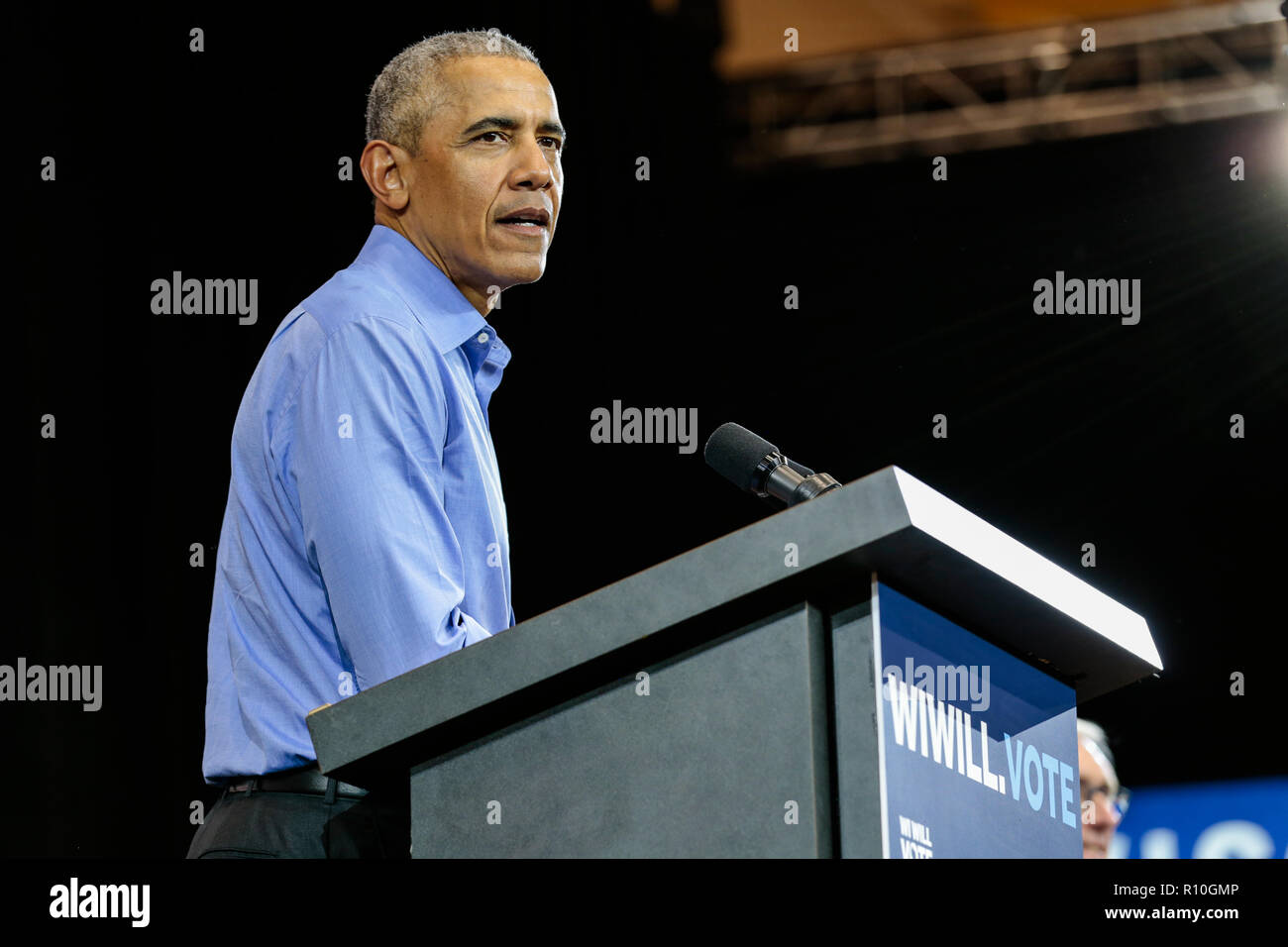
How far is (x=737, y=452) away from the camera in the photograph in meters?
1.62

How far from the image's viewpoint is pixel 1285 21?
527 cm

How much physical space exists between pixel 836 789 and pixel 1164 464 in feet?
14.9

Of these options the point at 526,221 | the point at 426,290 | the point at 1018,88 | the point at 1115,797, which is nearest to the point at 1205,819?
the point at 1115,797

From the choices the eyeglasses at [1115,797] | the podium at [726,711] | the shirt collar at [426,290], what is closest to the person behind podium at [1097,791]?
the eyeglasses at [1115,797]

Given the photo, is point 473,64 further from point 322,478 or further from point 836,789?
point 836,789

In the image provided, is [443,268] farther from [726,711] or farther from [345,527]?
[726,711]

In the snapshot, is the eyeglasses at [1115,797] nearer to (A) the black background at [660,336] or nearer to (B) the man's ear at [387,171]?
(A) the black background at [660,336]

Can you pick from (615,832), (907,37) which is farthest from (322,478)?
(907,37)

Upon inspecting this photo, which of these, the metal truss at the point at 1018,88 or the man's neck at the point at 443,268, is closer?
the man's neck at the point at 443,268

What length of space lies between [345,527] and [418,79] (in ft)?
2.86

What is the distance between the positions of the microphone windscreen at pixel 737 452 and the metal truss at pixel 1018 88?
3866 mm

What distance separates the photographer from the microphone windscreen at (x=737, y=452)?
1.60 m
